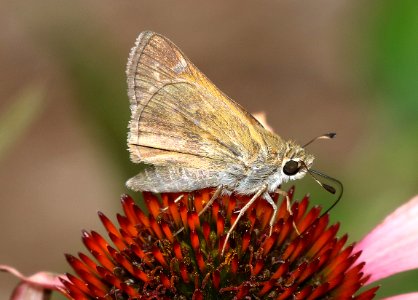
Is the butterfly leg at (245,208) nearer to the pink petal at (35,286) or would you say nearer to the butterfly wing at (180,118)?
the butterfly wing at (180,118)

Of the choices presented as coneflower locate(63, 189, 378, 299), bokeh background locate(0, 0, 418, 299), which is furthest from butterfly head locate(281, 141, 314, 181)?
bokeh background locate(0, 0, 418, 299)

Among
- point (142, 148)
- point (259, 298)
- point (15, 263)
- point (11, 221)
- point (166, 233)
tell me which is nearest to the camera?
point (259, 298)

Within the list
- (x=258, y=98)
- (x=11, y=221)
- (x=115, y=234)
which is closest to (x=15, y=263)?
(x=11, y=221)

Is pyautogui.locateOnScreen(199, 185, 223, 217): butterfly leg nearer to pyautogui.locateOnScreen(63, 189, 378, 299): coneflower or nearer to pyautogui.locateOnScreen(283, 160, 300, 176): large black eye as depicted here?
pyautogui.locateOnScreen(63, 189, 378, 299): coneflower

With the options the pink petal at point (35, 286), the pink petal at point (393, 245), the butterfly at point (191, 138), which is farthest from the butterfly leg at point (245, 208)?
the pink petal at point (35, 286)

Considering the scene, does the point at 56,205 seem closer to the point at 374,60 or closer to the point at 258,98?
the point at 258,98
